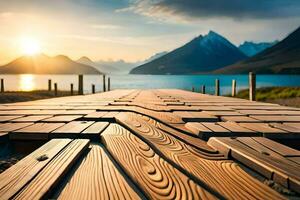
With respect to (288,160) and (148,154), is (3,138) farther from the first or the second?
(288,160)

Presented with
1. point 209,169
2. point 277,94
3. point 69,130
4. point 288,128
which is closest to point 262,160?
point 209,169

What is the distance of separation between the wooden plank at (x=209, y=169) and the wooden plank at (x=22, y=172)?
69 centimetres

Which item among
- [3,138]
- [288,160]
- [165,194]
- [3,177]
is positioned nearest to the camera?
[165,194]

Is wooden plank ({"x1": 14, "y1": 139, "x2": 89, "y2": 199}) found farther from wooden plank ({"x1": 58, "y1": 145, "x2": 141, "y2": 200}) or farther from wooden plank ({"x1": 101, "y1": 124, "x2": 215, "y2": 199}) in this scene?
wooden plank ({"x1": 101, "y1": 124, "x2": 215, "y2": 199})

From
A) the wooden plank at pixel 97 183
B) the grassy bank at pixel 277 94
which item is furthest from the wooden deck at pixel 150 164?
the grassy bank at pixel 277 94

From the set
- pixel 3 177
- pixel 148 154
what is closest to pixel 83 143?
pixel 148 154

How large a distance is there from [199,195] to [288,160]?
2.98ft

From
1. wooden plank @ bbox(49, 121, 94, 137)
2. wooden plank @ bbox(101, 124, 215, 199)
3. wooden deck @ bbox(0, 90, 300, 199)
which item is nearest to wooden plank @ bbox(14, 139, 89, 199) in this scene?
wooden deck @ bbox(0, 90, 300, 199)

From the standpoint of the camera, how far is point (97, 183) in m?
1.74

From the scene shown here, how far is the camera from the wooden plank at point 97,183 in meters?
1.58

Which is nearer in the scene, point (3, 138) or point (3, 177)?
point (3, 177)

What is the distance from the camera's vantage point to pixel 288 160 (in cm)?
215

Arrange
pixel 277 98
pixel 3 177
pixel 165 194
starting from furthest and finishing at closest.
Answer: pixel 277 98 < pixel 3 177 < pixel 165 194

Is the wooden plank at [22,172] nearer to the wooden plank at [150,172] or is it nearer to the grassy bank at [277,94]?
the wooden plank at [150,172]
